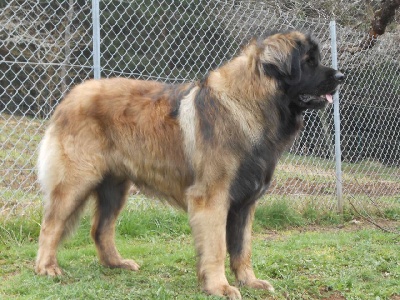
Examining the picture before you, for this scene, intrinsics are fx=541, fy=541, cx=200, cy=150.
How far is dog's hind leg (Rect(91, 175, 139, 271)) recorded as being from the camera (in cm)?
446

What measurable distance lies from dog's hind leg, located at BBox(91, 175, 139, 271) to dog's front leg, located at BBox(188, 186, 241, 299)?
0.92 meters

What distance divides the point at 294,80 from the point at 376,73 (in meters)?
5.16

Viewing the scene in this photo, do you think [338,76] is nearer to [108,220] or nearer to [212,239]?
[212,239]

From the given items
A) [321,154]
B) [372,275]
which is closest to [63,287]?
[372,275]

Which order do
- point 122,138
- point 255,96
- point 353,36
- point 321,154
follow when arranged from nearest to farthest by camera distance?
point 255,96
point 122,138
point 321,154
point 353,36

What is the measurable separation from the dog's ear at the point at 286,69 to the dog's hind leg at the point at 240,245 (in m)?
0.97

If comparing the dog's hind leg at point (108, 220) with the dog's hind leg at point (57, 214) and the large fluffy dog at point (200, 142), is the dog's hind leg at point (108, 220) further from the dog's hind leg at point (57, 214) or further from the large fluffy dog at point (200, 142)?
the dog's hind leg at point (57, 214)

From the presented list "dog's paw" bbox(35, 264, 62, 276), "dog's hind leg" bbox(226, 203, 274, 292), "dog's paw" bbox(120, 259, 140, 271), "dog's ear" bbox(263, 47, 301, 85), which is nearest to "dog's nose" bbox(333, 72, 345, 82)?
"dog's ear" bbox(263, 47, 301, 85)

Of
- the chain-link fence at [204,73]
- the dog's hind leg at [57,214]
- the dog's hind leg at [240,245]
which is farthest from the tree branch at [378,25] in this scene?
the dog's hind leg at [57,214]

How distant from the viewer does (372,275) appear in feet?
14.3

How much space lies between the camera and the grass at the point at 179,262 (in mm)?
3701

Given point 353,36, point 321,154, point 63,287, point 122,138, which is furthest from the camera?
point 353,36

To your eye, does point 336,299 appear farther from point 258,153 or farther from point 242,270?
point 258,153

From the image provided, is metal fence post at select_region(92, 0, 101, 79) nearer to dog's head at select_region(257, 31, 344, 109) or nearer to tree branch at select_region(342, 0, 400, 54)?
dog's head at select_region(257, 31, 344, 109)
